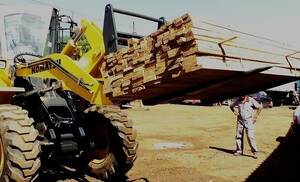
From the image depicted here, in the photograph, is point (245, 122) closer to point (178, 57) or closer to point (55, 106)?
point (55, 106)

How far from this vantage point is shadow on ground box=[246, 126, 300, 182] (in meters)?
8.09

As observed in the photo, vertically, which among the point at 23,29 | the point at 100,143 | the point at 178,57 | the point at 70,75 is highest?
the point at 23,29

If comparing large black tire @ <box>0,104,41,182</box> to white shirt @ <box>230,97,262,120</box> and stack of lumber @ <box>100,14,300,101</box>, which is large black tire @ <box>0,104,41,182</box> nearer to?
stack of lumber @ <box>100,14,300,101</box>

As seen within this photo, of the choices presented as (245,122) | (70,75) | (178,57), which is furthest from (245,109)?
(178,57)

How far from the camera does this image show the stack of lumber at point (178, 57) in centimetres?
462

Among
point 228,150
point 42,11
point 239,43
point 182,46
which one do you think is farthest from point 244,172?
point 42,11

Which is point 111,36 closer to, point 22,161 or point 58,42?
point 22,161

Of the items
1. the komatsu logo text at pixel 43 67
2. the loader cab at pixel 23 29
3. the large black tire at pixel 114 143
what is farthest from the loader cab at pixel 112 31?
the loader cab at pixel 23 29

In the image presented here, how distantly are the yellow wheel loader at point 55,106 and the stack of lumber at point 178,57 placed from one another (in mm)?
466

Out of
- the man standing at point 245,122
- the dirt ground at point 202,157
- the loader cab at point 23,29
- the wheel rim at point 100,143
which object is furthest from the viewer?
the man standing at point 245,122

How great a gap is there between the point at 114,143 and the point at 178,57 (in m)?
3.05

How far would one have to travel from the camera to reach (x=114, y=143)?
731cm

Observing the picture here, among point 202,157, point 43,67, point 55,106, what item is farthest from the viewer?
point 202,157

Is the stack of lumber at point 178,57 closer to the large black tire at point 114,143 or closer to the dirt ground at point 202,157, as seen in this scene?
the large black tire at point 114,143
